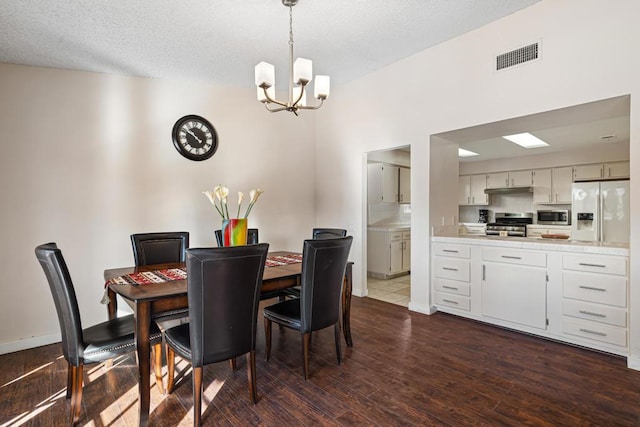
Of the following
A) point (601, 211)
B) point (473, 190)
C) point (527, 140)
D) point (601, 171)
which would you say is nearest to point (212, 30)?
point (527, 140)

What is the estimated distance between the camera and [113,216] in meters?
3.47

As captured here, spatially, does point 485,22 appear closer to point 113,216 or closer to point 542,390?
point 542,390

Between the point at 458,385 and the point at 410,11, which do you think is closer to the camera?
the point at 458,385

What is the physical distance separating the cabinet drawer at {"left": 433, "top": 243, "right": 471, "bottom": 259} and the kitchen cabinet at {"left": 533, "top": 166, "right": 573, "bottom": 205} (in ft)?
13.1

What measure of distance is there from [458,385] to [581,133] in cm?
457

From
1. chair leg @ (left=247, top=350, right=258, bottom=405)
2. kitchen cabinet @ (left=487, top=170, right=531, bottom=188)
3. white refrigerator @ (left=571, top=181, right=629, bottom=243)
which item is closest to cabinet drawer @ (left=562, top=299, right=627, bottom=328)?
chair leg @ (left=247, top=350, right=258, bottom=405)

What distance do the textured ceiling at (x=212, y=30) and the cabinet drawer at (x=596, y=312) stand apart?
8.55ft

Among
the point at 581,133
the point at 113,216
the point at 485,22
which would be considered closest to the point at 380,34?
the point at 485,22

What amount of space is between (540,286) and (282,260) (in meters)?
2.38

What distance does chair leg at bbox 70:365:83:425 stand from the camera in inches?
71.2

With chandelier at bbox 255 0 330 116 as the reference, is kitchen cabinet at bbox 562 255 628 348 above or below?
below

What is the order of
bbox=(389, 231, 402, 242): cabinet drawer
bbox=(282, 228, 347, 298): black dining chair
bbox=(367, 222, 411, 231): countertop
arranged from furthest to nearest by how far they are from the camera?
1. bbox=(367, 222, 411, 231): countertop
2. bbox=(389, 231, 402, 242): cabinet drawer
3. bbox=(282, 228, 347, 298): black dining chair

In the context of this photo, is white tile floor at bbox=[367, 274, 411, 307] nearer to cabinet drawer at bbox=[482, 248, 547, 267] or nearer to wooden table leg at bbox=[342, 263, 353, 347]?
cabinet drawer at bbox=[482, 248, 547, 267]

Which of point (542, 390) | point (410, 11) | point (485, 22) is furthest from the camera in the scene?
point (485, 22)
